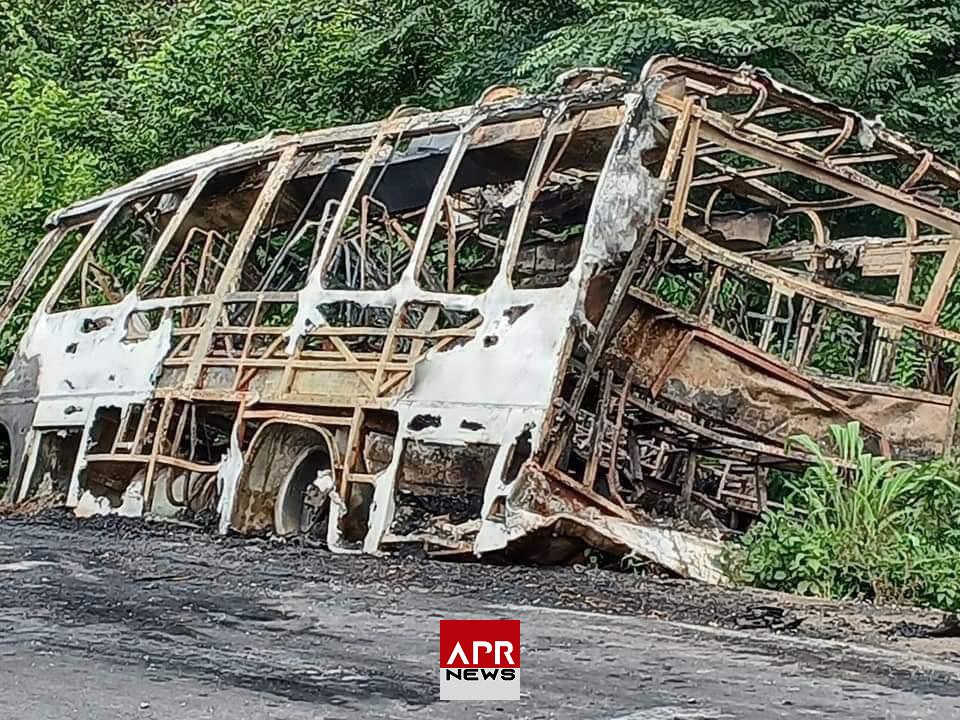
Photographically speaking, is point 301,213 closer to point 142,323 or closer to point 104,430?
point 142,323

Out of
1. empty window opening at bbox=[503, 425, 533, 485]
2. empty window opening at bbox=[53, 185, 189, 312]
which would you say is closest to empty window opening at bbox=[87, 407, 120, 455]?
empty window opening at bbox=[53, 185, 189, 312]

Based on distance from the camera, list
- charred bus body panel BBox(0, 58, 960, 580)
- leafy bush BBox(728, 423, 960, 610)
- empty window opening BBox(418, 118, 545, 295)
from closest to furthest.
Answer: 1. leafy bush BBox(728, 423, 960, 610)
2. charred bus body panel BBox(0, 58, 960, 580)
3. empty window opening BBox(418, 118, 545, 295)

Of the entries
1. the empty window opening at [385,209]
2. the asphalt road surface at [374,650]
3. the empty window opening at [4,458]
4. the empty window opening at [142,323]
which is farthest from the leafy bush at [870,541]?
the empty window opening at [4,458]

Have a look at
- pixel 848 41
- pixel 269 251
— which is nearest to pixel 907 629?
pixel 269 251

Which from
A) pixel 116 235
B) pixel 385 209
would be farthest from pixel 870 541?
pixel 116 235

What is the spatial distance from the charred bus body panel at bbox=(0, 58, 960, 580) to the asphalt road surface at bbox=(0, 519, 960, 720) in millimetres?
983

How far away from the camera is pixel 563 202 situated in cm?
1102

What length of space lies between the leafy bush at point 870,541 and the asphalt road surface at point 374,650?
723mm

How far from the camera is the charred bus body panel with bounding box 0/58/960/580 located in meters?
8.09

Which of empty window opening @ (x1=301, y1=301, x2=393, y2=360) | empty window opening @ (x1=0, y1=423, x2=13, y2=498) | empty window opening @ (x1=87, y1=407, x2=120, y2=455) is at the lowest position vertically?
empty window opening @ (x1=0, y1=423, x2=13, y2=498)

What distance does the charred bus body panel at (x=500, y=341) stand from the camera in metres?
8.09

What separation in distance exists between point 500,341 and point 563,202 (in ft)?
10.4

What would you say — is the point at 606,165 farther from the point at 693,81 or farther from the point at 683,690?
the point at 683,690

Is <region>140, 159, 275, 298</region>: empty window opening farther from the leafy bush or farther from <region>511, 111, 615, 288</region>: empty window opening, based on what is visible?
the leafy bush
